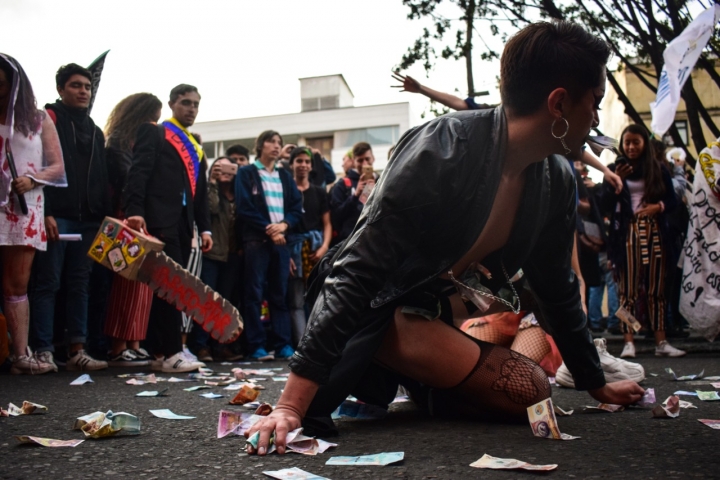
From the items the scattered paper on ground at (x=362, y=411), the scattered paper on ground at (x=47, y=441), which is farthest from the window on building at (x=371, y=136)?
the scattered paper on ground at (x=47, y=441)

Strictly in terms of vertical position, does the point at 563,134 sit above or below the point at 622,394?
above

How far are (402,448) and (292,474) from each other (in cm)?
48

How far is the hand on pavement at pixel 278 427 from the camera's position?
192 centimetres

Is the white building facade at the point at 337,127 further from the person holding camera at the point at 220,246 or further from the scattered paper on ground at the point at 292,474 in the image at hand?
the scattered paper on ground at the point at 292,474

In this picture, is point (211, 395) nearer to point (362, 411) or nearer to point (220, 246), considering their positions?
point (362, 411)

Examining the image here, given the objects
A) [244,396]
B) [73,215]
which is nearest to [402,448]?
[244,396]

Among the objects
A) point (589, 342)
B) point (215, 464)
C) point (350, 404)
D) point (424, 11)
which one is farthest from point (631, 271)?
point (424, 11)

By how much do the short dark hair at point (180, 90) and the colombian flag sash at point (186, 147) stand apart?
0.19 metres

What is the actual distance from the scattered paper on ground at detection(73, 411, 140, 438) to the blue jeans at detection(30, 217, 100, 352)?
253cm

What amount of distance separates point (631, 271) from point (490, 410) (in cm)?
385

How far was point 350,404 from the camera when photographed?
2.71 meters

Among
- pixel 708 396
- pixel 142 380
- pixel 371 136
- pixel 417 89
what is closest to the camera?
pixel 708 396

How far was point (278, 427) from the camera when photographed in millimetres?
1940

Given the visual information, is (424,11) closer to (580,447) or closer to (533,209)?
(533,209)
